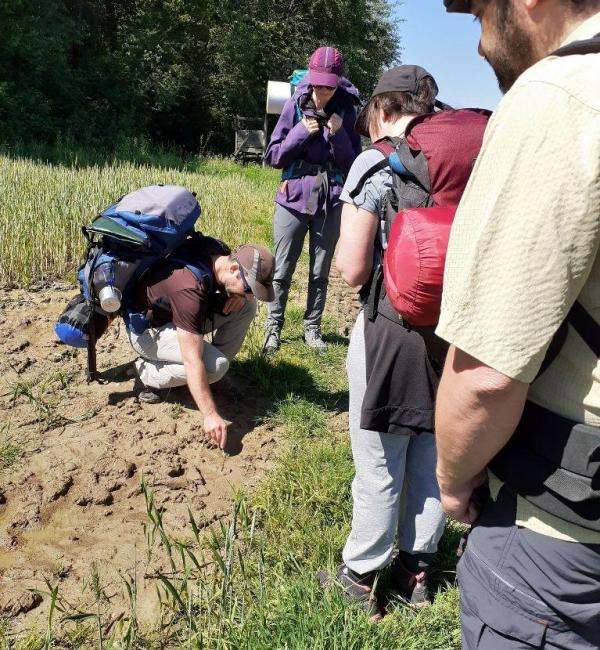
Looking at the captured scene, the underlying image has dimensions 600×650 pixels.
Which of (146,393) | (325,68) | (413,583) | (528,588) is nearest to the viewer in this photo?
(528,588)

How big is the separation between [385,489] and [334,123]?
2.87 m

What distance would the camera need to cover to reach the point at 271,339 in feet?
15.3

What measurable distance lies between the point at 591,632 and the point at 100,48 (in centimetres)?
2706

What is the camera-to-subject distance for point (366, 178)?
1953 millimetres

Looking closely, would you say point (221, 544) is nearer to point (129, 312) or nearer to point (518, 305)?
point (129, 312)

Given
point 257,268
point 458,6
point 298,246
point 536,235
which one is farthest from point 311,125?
point 536,235

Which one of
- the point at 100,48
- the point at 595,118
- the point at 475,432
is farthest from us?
the point at 100,48

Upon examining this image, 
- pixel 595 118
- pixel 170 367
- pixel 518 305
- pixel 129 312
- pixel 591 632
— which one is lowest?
pixel 170 367

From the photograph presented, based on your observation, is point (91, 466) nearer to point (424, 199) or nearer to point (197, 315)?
point (197, 315)

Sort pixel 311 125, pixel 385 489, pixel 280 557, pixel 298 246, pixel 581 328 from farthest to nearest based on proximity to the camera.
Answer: pixel 298 246 < pixel 311 125 < pixel 280 557 < pixel 385 489 < pixel 581 328

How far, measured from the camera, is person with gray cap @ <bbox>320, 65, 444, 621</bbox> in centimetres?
197

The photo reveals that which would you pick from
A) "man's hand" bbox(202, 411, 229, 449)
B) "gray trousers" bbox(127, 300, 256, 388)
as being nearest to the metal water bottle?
"gray trousers" bbox(127, 300, 256, 388)

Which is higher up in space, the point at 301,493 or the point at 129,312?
the point at 129,312

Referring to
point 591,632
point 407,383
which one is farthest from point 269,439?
point 591,632
